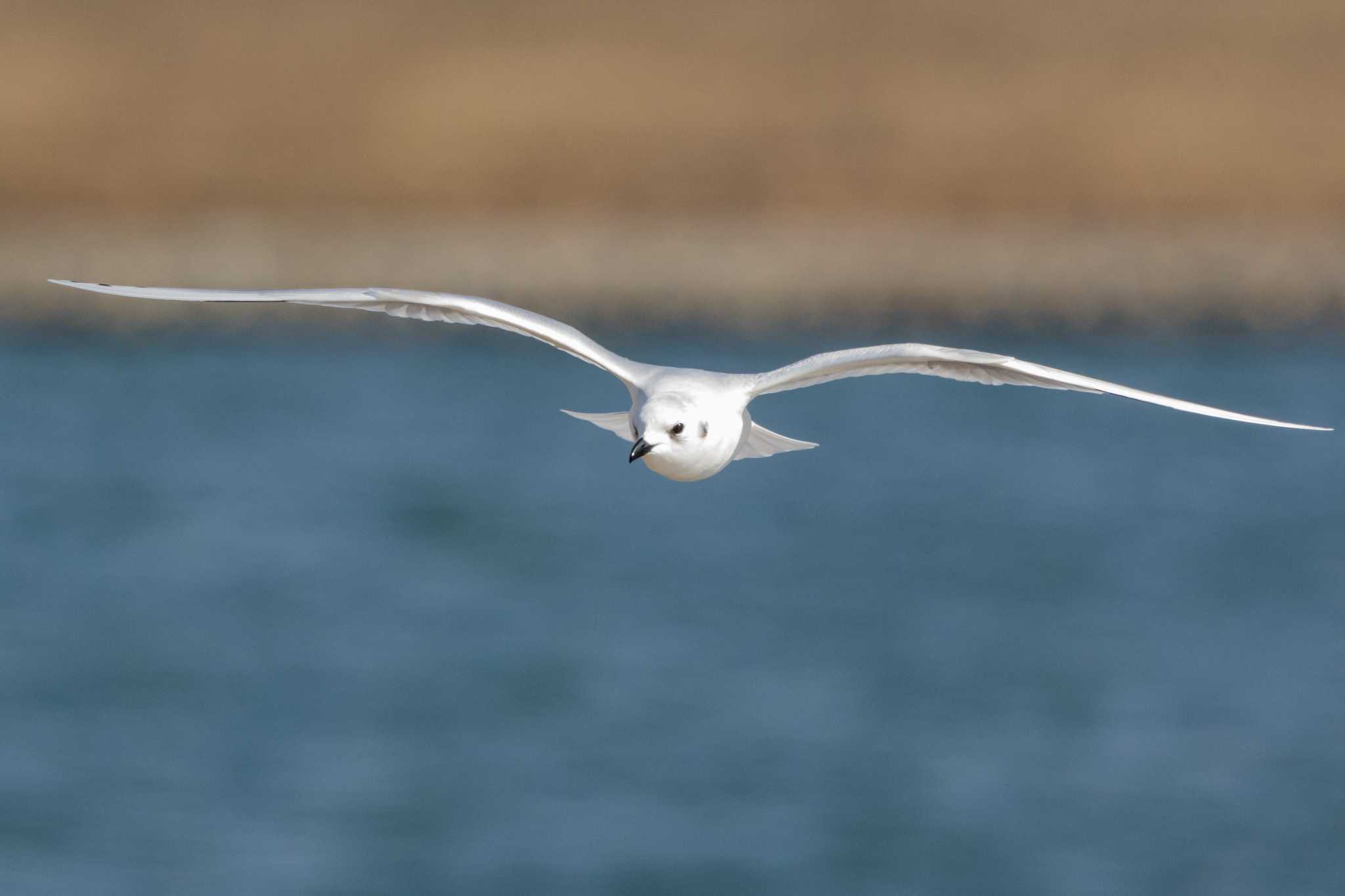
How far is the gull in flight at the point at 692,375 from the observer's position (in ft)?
18.9

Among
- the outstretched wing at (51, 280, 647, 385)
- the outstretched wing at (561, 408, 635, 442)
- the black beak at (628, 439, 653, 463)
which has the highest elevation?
the outstretched wing at (51, 280, 647, 385)

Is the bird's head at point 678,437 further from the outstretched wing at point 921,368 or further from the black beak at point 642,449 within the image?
the outstretched wing at point 921,368

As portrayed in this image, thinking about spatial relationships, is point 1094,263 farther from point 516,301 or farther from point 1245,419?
point 1245,419

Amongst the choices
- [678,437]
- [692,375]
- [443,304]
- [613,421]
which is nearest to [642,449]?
[678,437]

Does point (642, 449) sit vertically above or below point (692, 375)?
below

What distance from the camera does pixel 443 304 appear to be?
6.17m

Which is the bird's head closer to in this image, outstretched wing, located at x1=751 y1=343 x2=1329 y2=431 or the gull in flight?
the gull in flight

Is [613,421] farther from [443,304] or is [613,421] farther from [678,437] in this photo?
[678,437]

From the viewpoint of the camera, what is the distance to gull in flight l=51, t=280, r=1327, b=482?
18.9 feet

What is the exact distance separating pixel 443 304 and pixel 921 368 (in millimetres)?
1390

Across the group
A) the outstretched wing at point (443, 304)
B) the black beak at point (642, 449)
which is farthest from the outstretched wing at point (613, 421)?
the black beak at point (642, 449)

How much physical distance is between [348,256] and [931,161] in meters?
9.18

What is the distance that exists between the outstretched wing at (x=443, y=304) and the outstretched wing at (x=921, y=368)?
45 centimetres

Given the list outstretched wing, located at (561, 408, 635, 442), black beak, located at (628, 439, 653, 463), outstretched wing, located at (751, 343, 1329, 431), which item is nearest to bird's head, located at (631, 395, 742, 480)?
black beak, located at (628, 439, 653, 463)
